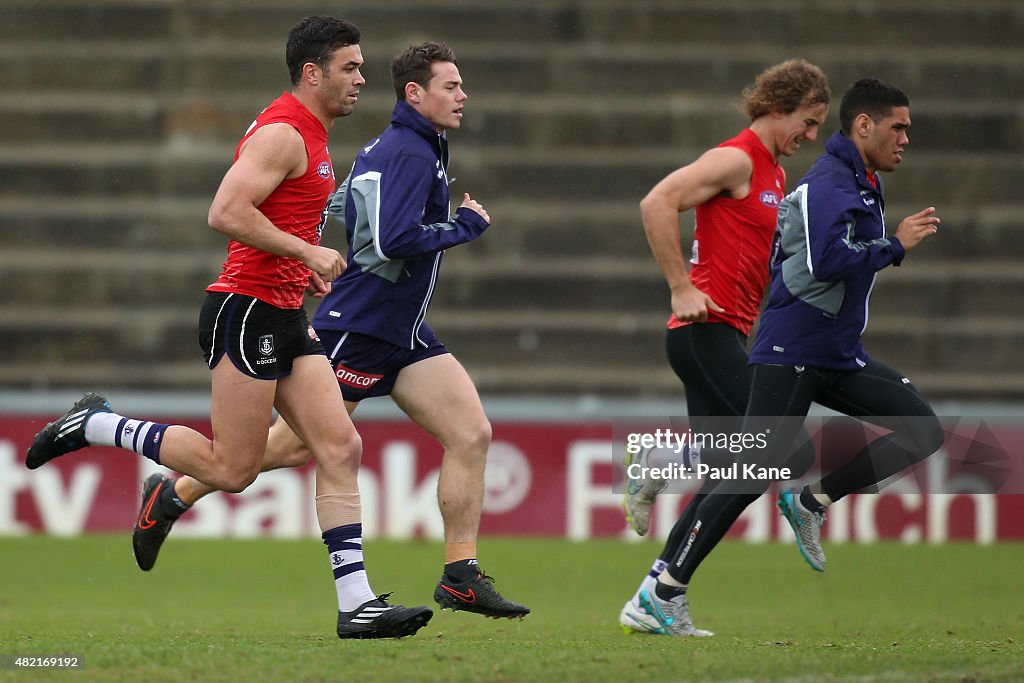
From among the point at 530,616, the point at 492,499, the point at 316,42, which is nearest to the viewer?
the point at 316,42

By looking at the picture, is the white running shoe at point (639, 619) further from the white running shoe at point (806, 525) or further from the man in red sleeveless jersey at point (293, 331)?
the man in red sleeveless jersey at point (293, 331)

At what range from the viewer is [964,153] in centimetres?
1551

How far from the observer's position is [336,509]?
20.5ft

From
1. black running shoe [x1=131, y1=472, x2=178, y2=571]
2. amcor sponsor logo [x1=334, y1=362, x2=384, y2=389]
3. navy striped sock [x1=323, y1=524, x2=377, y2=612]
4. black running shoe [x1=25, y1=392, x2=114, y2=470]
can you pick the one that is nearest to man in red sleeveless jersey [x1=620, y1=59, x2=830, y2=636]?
amcor sponsor logo [x1=334, y1=362, x2=384, y2=389]

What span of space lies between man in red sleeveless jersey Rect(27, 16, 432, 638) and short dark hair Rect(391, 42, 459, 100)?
0.37 meters

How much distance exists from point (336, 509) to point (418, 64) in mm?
1953

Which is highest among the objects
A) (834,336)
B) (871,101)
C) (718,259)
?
(871,101)

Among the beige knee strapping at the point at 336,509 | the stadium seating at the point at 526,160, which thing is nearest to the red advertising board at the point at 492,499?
the stadium seating at the point at 526,160

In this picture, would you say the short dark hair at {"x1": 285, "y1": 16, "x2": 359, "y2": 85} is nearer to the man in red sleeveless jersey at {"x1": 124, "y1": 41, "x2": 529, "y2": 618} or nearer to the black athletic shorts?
the man in red sleeveless jersey at {"x1": 124, "y1": 41, "x2": 529, "y2": 618}

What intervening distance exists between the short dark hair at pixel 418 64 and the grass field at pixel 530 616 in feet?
7.76

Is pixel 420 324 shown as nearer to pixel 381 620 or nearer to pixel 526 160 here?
pixel 381 620

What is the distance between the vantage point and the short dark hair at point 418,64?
22.1 feet

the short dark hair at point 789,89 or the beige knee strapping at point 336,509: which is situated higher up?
the short dark hair at point 789,89

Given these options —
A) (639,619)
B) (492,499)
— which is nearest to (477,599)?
(639,619)
